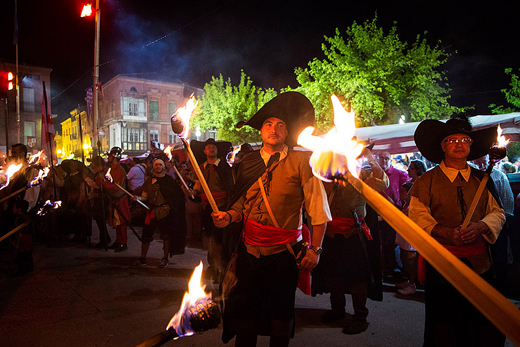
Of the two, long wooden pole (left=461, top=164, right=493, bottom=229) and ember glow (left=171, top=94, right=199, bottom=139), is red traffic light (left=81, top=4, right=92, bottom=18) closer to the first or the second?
ember glow (left=171, top=94, right=199, bottom=139)

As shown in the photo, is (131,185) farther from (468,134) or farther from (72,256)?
(468,134)

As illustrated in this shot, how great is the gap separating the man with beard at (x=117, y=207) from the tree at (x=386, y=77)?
16.3 meters

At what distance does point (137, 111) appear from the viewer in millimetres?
52312

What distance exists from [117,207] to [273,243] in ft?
21.2

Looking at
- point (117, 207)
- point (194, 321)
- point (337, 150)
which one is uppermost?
point (337, 150)

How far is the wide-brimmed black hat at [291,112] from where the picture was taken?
3188 mm

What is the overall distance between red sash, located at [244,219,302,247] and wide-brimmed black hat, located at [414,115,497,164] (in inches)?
63.7

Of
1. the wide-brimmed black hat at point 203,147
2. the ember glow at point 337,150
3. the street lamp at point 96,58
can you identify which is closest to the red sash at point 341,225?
the wide-brimmed black hat at point 203,147

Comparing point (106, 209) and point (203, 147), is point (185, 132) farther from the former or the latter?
point (106, 209)

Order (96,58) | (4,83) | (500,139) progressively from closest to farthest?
(500,139) < (4,83) < (96,58)

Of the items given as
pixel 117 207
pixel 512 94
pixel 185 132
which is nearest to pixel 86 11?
pixel 117 207

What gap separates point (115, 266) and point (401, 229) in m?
7.14

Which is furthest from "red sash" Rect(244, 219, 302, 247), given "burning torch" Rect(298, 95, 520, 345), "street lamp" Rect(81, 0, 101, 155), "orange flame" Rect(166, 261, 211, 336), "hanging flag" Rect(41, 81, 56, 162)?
"street lamp" Rect(81, 0, 101, 155)

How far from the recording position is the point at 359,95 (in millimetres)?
21641
